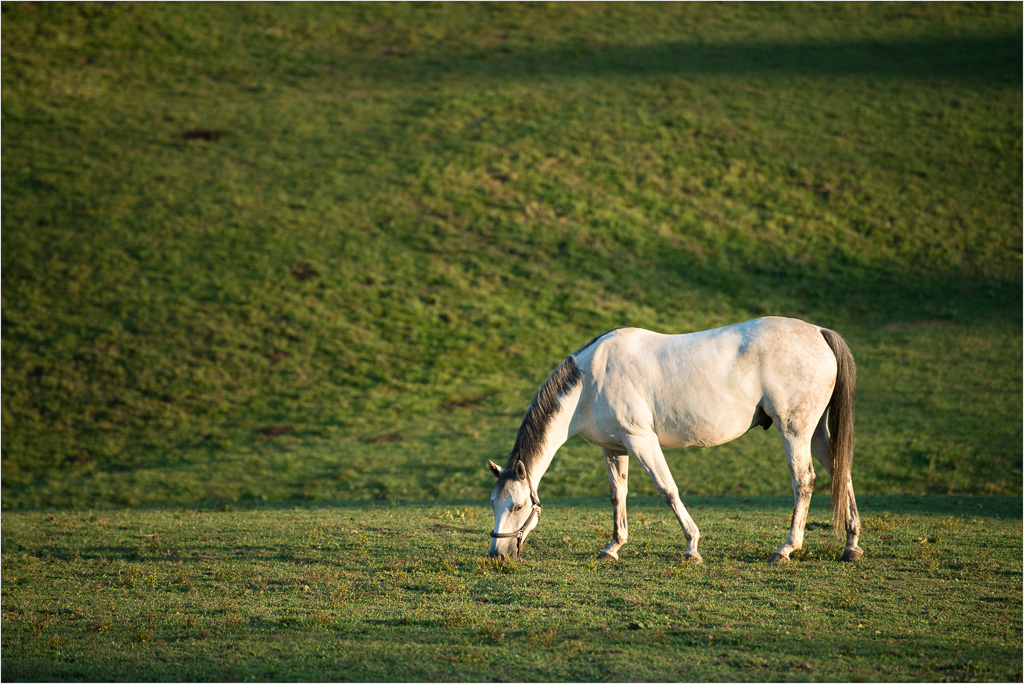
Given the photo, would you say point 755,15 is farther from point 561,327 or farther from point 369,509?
point 369,509

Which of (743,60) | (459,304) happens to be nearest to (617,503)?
(459,304)

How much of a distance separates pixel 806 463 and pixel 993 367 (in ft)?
60.5

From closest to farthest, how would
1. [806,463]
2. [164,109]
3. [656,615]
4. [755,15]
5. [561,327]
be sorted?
[656,615], [806,463], [561,327], [164,109], [755,15]

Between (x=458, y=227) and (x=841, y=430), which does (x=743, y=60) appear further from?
(x=841, y=430)

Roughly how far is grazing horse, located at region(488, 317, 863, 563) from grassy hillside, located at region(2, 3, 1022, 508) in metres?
8.33

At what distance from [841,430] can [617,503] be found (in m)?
2.75

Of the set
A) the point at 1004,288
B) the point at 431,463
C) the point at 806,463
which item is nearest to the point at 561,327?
the point at 431,463

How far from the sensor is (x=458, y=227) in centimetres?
3347

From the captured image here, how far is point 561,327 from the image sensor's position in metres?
28.1

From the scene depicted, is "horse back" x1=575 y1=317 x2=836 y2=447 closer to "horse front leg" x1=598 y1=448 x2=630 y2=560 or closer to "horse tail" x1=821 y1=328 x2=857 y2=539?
"horse tail" x1=821 y1=328 x2=857 y2=539

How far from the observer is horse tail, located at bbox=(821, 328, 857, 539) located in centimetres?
892

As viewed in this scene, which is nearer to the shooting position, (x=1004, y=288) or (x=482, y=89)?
(x=1004, y=288)

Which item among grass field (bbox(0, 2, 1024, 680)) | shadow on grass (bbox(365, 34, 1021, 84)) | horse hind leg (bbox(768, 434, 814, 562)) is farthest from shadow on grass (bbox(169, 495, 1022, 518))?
shadow on grass (bbox(365, 34, 1021, 84))

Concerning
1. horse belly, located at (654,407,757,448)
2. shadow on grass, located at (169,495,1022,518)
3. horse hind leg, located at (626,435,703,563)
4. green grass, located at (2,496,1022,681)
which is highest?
horse belly, located at (654,407,757,448)
